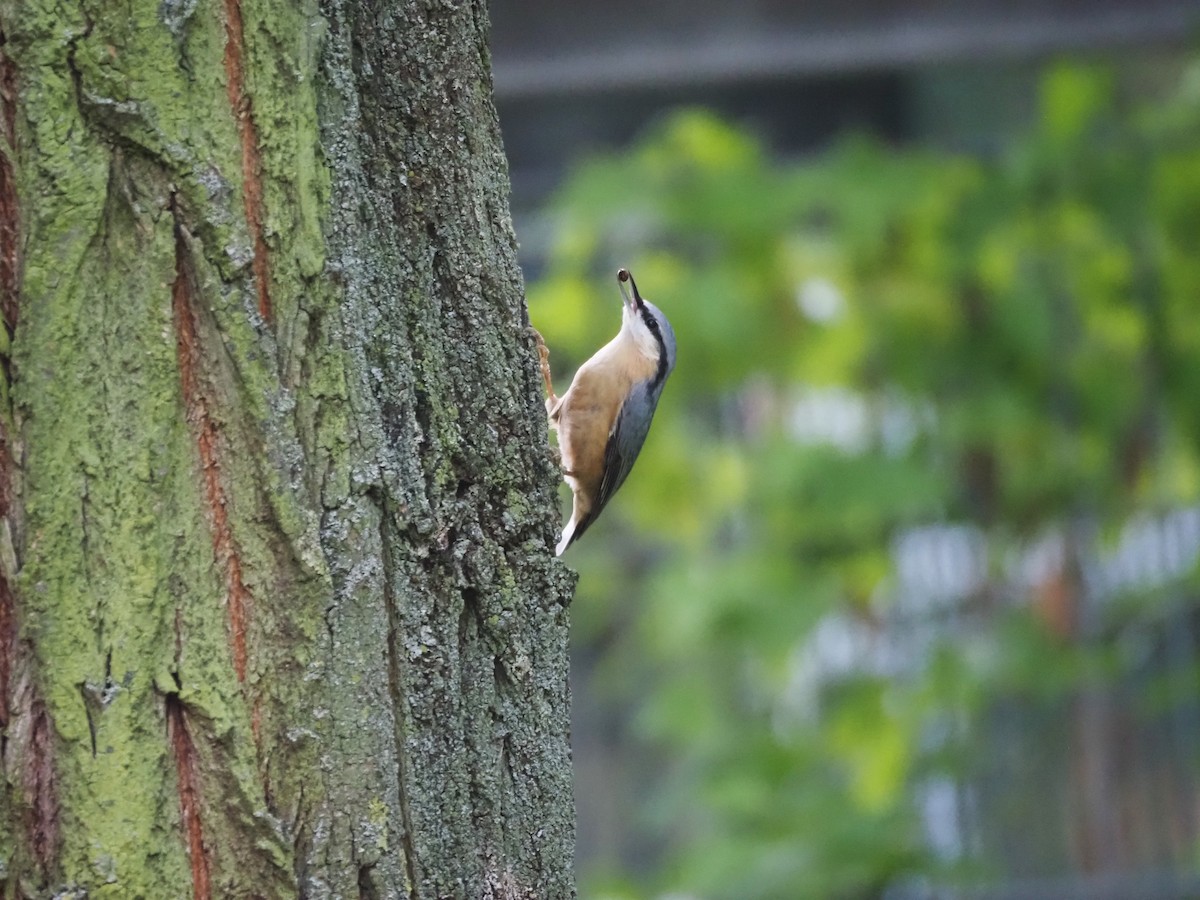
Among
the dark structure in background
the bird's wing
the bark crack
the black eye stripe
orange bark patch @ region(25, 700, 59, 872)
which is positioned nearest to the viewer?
orange bark patch @ region(25, 700, 59, 872)

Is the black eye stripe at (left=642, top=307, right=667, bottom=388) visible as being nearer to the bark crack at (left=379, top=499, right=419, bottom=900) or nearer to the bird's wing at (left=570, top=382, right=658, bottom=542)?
the bird's wing at (left=570, top=382, right=658, bottom=542)

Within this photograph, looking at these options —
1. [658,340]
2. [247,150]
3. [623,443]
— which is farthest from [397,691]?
[658,340]

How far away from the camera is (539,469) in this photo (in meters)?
1.46

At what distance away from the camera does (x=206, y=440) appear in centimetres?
121

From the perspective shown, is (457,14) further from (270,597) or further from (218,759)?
(218,759)

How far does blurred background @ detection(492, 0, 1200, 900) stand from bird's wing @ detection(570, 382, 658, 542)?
37.4 inches

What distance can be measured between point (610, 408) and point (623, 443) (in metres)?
0.13

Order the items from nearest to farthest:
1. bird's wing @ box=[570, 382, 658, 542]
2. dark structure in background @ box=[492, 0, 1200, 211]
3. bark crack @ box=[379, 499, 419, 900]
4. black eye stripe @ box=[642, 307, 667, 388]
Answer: bark crack @ box=[379, 499, 419, 900], bird's wing @ box=[570, 382, 658, 542], black eye stripe @ box=[642, 307, 667, 388], dark structure in background @ box=[492, 0, 1200, 211]

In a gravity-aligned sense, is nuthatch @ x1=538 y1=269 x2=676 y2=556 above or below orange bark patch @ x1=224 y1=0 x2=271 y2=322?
above

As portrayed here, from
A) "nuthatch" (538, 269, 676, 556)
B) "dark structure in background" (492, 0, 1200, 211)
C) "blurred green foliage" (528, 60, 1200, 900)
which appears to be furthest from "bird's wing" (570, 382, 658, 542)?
"dark structure in background" (492, 0, 1200, 211)

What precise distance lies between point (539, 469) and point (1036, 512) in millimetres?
3939

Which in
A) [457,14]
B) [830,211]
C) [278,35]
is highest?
[830,211]

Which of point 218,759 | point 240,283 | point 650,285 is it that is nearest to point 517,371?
point 240,283

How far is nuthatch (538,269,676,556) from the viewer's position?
331 cm
